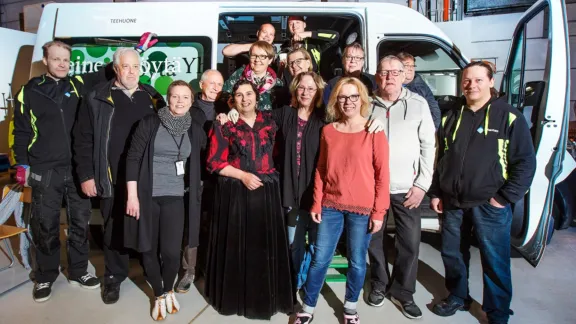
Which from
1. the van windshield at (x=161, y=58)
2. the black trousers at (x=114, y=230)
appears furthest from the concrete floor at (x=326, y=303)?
the van windshield at (x=161, y=58)

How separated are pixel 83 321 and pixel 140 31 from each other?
2.39 meters

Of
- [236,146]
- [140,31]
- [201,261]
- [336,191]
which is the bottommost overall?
[201,261]

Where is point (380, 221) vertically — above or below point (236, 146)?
Result: below

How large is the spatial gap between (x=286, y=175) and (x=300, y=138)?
0.82ft

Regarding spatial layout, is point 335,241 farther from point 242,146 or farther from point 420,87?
point 420,87

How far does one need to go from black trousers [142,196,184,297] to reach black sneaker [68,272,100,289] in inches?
30.1

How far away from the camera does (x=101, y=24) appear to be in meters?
3.34

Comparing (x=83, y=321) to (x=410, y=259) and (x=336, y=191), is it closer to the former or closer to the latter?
(x=336, y=191)

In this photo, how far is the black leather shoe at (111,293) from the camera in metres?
2.65

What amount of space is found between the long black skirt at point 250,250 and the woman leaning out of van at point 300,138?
0.10 metres

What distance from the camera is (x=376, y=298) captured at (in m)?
2.55

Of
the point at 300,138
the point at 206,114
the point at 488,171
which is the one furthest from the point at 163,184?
the point at 488,171

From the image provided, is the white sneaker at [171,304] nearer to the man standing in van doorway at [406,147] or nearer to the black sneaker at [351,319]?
the black sneaker at [351,319]

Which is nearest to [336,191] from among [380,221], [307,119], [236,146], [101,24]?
[380,221]
